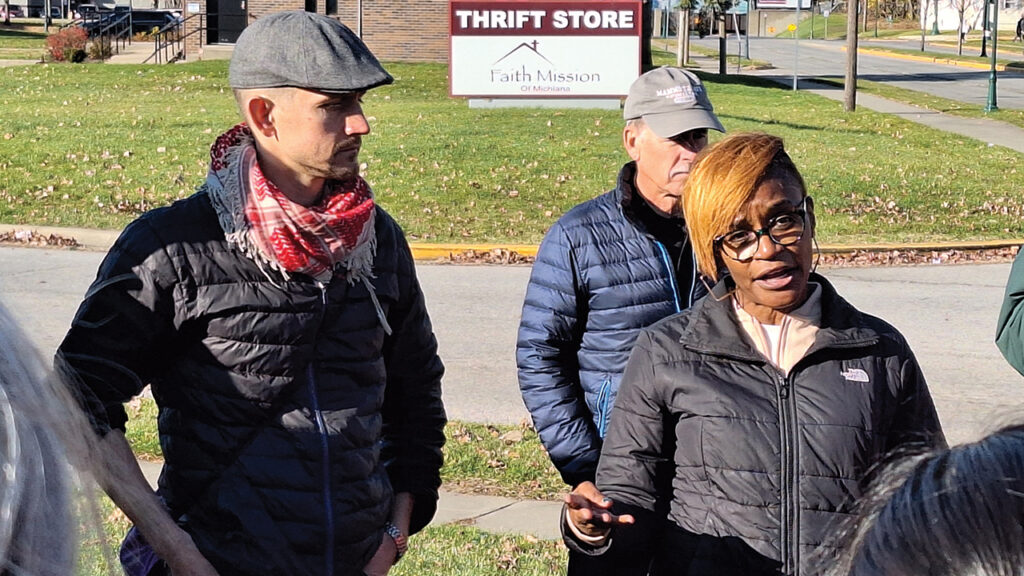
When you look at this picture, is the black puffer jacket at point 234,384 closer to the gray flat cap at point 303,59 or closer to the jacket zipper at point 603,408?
the gray flat cap at point 303,59

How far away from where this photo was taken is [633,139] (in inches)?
159

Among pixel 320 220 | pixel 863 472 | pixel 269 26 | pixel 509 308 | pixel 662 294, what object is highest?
pixel 269 26

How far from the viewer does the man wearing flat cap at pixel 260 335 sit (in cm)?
281

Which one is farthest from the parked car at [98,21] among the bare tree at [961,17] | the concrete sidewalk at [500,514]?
the concrete sidewalk at [500,514]

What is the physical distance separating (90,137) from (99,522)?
16394 mm

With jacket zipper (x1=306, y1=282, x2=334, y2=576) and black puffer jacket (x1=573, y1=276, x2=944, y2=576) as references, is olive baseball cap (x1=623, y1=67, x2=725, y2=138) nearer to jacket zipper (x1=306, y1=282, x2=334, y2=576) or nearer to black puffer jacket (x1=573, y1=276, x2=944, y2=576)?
black puffer jacket (x1=573, y1=276, x2=944, y2=576)

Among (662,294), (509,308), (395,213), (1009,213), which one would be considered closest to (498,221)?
(395,213)

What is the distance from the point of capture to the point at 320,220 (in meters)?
2.92

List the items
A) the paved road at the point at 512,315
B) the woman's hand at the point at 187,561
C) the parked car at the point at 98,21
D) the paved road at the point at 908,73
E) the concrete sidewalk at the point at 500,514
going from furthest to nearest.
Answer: the parked car at the point at 98,21
the paved road at the point at 908,73
the paved road at the point at 512,315
the concrete sidewalk at the point at 500,514
the woman's hand at the point at 187,561

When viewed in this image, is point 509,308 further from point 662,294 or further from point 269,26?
point 269,26

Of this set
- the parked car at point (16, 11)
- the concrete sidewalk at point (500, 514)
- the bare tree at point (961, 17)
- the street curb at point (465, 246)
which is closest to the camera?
the concrete sidewalk at point (500, 514)

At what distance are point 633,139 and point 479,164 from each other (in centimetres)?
1196

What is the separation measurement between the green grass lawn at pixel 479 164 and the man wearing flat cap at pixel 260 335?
382 inches

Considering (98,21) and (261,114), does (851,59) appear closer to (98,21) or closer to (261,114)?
(261,114)
